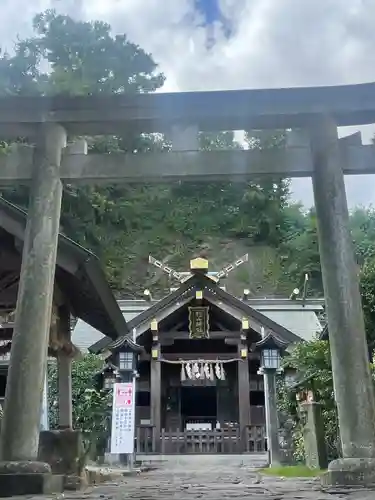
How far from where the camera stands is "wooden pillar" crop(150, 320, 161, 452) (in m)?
17.1

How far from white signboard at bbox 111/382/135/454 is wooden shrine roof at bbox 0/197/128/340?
3723 mm

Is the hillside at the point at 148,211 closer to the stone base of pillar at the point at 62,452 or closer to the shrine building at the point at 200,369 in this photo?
the shrine building at the point at 200,369

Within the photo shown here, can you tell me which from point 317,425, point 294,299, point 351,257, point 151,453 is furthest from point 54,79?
point 351,257

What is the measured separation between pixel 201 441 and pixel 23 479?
12.7 metres

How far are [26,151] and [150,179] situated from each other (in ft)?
4.58

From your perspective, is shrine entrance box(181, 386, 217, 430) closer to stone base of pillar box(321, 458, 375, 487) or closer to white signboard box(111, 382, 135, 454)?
white signboard box(111, 382, 135, 454)

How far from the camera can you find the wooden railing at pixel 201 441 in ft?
53.7

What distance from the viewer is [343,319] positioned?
527 cm

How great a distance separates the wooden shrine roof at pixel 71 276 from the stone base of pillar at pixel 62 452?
5.85ft

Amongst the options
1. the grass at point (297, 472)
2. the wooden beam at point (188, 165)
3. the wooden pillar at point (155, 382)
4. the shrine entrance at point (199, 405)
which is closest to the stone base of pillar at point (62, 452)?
the wooden beam at point (188, 165)

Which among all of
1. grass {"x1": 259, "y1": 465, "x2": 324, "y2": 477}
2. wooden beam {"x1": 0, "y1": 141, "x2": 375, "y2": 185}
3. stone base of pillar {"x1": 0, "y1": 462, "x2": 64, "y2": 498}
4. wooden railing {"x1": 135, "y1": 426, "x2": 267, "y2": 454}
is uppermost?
wooden beam {"x1": 0, "y1": 141, "x2": 375, "y2": 185}

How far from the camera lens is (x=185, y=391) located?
19.9 meters

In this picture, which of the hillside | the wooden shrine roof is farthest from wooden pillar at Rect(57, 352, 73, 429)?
the hillside

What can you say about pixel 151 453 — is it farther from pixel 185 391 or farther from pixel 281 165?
pixel 281 165
